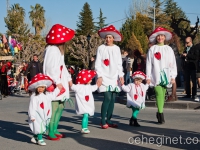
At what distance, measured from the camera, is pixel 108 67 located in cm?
813

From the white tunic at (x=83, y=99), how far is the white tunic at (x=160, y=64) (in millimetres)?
1251

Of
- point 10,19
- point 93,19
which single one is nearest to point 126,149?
point 10,19

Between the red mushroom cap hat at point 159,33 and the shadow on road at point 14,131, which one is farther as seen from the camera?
the red mushroom cap hat at point 159,33

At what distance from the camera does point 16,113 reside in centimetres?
1165

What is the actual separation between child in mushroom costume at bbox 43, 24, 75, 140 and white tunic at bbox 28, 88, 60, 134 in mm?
226

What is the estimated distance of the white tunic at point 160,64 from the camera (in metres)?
8.41

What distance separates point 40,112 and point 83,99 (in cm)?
133

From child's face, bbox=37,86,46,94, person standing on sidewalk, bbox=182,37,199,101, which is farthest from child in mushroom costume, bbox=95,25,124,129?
person standing on sidewalk, bbox=182,37,199,101

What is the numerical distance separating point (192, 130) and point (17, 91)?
54.8 feet

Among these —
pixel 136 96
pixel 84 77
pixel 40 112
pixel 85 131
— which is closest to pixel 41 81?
pixel 40 112

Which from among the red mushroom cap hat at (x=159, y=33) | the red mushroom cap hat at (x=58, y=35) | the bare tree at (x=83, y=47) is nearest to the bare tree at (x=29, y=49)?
the bare tree at (x=83, y=47)

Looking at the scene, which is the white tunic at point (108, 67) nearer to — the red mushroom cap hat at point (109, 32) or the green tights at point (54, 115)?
the red mushroom cap hat at point (109, 32)

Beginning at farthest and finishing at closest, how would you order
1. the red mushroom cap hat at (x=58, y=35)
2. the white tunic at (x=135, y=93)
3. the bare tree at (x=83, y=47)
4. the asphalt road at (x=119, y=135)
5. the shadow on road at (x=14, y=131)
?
1. the bare tree at (x=83, y=47)
2. the white tunic at (x=135, y=93)
3. the shadow on road at (x=14, y=131)
4. the red mushroom cap hat at (x=58, y=35)
5. the asphalt road at (x=119, y=135)

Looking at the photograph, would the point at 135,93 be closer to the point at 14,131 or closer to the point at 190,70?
the point at 14,131
